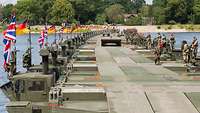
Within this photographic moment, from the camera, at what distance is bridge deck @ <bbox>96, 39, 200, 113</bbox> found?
840 inches

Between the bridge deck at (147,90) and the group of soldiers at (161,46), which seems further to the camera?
the group of soldiers at (161,46)

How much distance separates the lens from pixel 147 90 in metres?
26.0

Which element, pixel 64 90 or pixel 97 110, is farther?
pixel 64 90

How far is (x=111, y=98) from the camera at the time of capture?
23531 millimetres

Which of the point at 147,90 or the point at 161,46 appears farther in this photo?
the point at 161,46

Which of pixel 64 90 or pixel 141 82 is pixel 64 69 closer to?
pixel 141 82

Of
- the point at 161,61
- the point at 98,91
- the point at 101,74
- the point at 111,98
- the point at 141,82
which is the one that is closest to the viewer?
the point at 111,98

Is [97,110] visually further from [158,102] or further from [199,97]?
[199,97]

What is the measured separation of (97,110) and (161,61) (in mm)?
24627

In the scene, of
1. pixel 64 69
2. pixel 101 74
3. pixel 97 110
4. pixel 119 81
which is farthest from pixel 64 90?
pixel 64 69

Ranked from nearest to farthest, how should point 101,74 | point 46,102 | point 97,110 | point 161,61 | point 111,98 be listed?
point 97,110
point 111,98
point 46,102
point 101,74
point 161,61

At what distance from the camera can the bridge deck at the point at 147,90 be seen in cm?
2133

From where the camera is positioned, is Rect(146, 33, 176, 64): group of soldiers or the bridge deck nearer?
the bridge deck

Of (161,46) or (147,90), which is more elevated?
(161,46)
